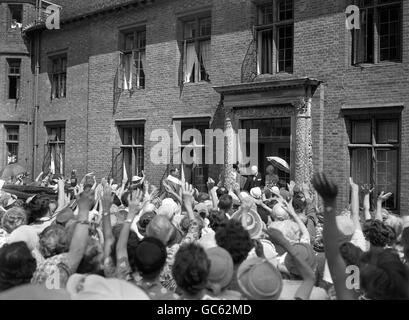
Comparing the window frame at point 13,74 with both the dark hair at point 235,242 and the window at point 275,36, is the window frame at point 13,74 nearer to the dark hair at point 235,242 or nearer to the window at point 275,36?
the window at point 275,36

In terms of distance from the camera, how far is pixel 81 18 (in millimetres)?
16859

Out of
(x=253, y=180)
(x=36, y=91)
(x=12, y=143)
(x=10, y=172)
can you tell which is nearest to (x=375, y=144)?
(x=253, y=180)

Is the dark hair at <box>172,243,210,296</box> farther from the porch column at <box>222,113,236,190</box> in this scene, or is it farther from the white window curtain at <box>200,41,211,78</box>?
the white window curtain at <box>200,41,211,78</box>

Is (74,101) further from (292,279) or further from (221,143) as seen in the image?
(292,279)

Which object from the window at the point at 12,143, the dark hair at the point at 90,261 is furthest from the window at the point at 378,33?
the window at the point at 12,143

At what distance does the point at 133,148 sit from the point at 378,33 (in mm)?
8464

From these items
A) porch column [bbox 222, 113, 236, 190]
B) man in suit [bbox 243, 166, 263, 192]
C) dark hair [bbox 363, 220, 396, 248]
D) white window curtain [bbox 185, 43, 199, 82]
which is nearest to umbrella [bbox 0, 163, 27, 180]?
white window curtain [bbox 185, 43, 199, 82]

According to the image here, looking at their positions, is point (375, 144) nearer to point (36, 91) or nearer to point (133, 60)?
point (133, 60)

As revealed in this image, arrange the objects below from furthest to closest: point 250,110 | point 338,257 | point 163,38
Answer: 1. point 163,38
2. point 250,110
3. point 338,257

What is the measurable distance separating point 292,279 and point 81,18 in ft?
50.7

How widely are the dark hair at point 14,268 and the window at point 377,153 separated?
8856mm

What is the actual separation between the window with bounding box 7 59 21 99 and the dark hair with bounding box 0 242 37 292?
18122 millimetres

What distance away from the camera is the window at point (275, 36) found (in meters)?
11.9

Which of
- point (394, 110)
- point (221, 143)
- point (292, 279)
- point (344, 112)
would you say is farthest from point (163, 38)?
point (292, 279)
